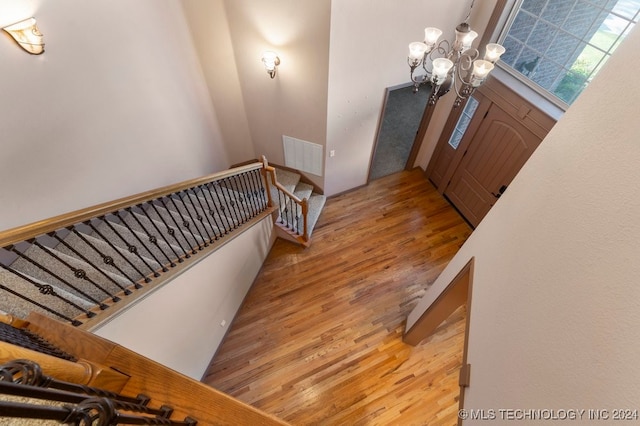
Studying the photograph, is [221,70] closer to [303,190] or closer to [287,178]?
[287,178]

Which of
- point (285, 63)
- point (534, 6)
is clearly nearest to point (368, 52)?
point (285, 63)

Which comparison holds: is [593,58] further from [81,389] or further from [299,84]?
[81,389]

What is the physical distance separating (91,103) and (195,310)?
2.09 metres

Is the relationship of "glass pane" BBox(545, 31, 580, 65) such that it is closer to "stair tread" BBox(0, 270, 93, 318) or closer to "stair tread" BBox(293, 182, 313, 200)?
"stair tread" BBox(293, 182, 313, 200)

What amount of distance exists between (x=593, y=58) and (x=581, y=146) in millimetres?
2334

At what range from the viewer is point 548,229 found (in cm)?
142

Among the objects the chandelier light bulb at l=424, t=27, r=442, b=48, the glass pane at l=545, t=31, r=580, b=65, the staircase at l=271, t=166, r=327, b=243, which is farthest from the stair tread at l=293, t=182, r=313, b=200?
the glass pane at l=545, t=31, r=580, b=65

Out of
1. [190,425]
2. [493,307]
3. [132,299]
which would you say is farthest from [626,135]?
[132,299]

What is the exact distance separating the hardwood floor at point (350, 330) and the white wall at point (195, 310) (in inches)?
12.6

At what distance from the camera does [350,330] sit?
363 centimetres

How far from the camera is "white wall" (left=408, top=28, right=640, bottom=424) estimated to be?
3.16 ft

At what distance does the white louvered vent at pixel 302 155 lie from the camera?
427 cm

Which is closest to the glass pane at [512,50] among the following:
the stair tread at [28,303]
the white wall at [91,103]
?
the white wall at [91,103]

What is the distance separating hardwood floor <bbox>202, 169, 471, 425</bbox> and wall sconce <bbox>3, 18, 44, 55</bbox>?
3.11 metres
